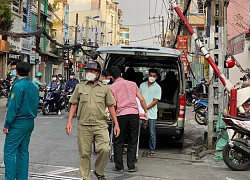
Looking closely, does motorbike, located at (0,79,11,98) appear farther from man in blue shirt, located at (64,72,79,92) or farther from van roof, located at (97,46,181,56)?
van roof, located at (97,46,181,56)

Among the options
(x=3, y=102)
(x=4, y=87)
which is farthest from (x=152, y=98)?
(x=4, y=87)

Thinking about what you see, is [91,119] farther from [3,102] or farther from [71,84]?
[3,102]

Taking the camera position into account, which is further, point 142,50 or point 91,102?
point 142,50

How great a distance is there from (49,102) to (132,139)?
1015 cm

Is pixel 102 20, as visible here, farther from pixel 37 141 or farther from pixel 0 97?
pixel 37 141

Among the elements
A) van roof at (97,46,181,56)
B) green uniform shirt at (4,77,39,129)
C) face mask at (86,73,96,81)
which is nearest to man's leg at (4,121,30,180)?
green uniform shirt at (4,77,39,129)

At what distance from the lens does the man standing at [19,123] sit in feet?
20.2

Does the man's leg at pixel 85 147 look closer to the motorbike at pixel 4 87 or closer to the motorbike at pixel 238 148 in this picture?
the motorbike at pixel 238 148

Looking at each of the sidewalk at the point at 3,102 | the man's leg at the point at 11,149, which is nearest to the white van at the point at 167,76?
the man's leg at the point at 11,149

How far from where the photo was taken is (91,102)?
6531 mm

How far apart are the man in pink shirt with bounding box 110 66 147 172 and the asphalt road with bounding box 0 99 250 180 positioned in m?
0.29

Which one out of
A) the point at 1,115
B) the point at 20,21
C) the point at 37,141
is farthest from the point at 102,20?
the point at 37,141

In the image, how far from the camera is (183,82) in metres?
10.3

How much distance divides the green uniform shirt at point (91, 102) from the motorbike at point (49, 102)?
11.3m
